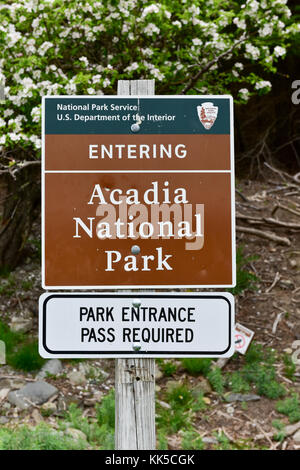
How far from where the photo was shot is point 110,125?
7.72 feet

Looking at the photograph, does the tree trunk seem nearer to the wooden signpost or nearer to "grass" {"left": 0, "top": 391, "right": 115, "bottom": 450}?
"grass" {"left": 0, "top": 391, "right": 115, "bottom": 450}

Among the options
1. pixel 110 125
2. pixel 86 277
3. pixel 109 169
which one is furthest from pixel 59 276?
pixel 110 125

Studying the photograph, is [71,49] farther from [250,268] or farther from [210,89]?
[250,268]

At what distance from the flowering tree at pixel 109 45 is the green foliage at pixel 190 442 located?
293 cm

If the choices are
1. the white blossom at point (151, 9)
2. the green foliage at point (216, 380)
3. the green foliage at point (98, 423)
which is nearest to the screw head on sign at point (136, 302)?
the green foliage at point (98, 423)

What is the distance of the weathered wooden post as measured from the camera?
7.72 ft

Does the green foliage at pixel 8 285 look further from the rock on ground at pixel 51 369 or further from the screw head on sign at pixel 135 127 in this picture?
the screw head on sign at pixel 135 127

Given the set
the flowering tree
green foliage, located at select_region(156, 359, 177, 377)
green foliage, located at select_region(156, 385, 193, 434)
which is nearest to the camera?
green foliage, located at select_region(156, 385, 193, 434)

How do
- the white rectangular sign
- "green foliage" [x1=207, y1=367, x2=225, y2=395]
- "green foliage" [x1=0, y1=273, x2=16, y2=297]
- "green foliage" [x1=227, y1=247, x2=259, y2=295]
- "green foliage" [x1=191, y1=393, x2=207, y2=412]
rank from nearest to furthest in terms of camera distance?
1. the white rectangular sign
2. "green foliage" [x1=191, y1=393, x2=207, y2=412]
3. "green foliage" [x1=207, y1=367, x2=225, y2=395]
4. "green foliage" [x1=227, y1=247, x2=259, y2=295]
5. "green foliage" [x1=0, y1=273, x2=16, y2=297]

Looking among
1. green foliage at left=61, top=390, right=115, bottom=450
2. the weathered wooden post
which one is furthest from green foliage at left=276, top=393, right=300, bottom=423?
the weathered wooden post

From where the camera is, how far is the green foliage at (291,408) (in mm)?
5262

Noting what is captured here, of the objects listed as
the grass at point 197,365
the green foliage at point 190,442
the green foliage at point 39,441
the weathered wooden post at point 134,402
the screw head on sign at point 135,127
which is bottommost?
the green foliage at point 190,442

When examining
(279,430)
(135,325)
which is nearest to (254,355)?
(279,430)
